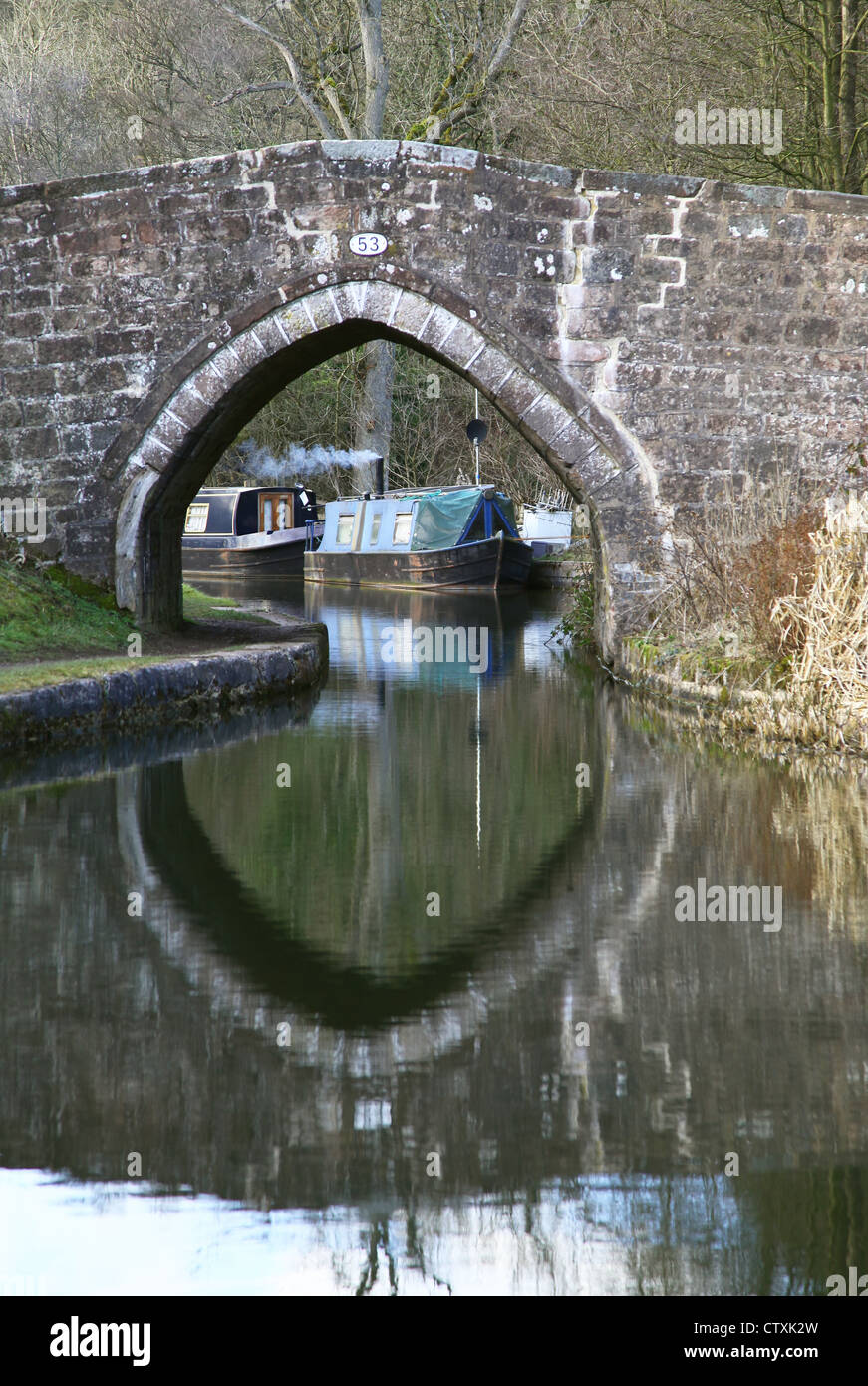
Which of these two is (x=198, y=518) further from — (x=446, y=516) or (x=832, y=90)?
(x=832, y=90)

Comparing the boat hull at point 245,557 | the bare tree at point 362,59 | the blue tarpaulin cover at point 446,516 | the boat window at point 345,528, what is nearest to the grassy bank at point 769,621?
the blue tarpaulin cover at point 446,516

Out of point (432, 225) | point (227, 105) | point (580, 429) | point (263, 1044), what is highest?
point (227, 105)

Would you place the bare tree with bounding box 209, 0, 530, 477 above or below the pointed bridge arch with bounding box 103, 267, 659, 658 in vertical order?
above

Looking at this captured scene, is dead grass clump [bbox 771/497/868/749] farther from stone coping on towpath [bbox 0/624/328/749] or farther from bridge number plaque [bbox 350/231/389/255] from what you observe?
bridge number plaque [bbox 350/231/389/255]

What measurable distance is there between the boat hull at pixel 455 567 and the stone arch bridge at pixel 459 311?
12.1 m

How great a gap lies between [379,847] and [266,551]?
2339cm

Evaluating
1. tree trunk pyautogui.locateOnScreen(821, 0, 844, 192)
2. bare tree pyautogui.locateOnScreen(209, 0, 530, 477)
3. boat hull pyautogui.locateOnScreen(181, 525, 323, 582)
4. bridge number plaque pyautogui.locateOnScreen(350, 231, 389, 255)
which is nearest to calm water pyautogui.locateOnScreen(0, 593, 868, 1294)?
bridge number plaque pyautogui.locateOnScreen(350, 231, 389, 255)

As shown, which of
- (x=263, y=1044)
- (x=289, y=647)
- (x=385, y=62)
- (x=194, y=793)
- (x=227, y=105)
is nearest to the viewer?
(x=263, y=1044)

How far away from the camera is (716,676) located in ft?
29.1

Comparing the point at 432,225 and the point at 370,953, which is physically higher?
the point at 432,225

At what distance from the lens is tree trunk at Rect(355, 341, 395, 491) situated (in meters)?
25.9

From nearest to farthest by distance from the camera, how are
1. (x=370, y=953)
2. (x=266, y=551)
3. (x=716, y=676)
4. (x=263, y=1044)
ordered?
(x=263, y=1044), (x=370, y=953), (x=716, y=676), (x=266, y=551)

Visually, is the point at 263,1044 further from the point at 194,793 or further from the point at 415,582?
the point at 415,582

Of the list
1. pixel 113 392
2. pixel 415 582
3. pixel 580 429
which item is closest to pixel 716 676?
pixel 580 429
